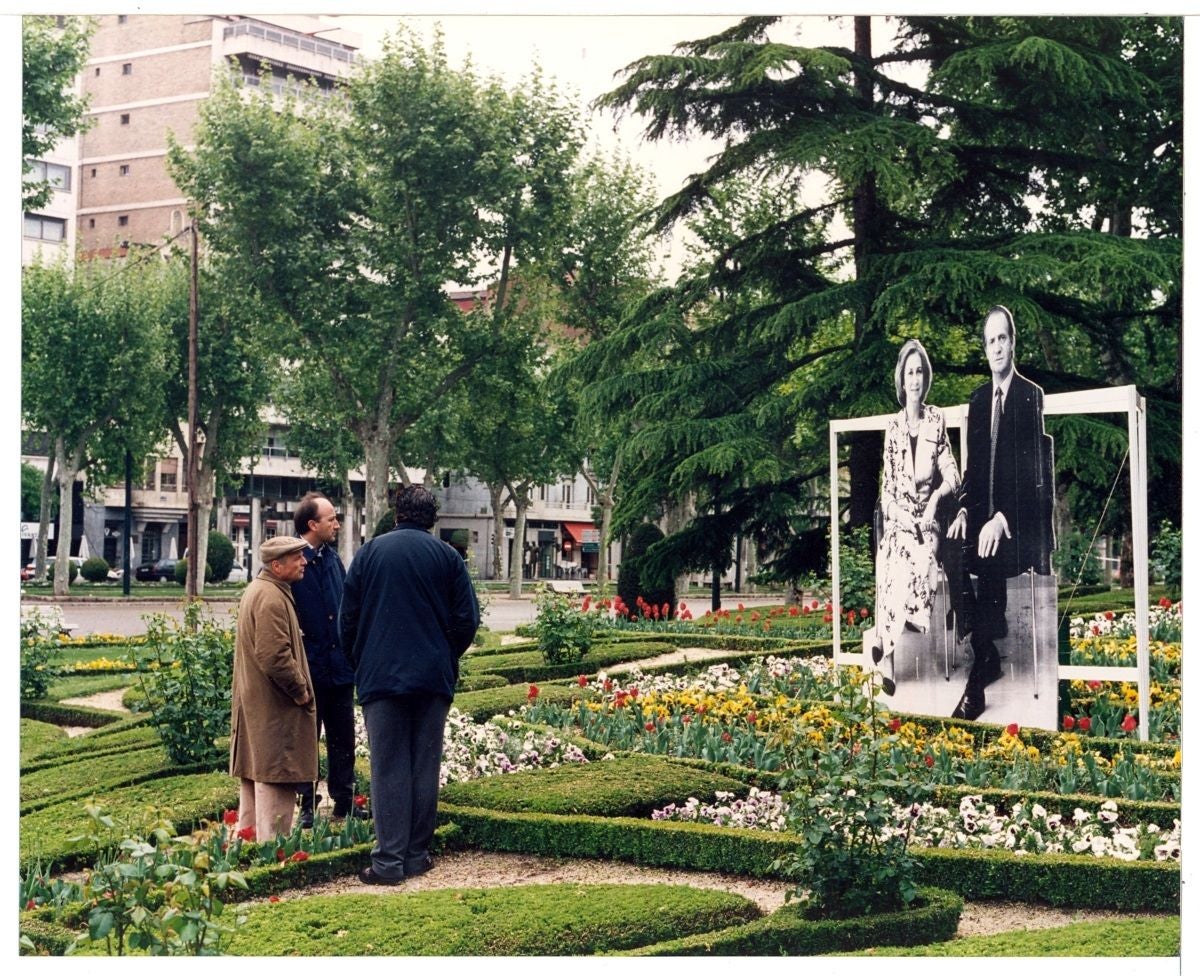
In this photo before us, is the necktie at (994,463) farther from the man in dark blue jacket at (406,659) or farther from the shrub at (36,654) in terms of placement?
the shrub at (36,654)

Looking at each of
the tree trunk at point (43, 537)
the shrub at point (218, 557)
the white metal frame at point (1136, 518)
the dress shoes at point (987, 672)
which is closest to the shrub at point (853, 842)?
the white metal frame at point (1136, 518)

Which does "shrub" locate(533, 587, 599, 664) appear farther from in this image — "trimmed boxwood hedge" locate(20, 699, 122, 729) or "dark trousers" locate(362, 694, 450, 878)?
"dark trousers" locate(362, 694, 450, 878)

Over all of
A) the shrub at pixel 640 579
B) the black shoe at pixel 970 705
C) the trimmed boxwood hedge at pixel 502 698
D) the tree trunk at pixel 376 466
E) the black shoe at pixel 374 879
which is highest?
the tree trunk at pixel 376 466

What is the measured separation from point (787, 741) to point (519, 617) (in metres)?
20.8

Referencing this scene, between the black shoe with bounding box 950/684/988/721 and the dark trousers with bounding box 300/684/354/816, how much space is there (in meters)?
4.12

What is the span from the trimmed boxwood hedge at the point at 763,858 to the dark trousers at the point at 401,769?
0.63 meters

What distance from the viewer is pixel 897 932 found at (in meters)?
4.92

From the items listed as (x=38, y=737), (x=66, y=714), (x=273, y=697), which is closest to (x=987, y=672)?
(x=273, y=697)

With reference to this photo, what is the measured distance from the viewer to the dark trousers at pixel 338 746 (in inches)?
271

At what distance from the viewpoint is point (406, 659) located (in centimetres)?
580

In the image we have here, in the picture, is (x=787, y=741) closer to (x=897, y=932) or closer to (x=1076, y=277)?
(x=897, y=932)

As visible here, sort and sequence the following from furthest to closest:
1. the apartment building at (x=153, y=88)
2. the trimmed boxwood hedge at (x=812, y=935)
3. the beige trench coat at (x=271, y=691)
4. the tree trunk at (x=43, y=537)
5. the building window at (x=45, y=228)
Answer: the apartment building at (x=153, y=88) < the building window at (x=45, y=228) < the tree trunk at (x=43, y=537) < the beige trench coat at (x=271, y=691) < the trimmed boxwood hedge at (x=812, y=935)

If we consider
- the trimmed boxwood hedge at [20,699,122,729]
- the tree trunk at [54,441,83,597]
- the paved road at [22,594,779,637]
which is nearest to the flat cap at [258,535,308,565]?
the trimmed boxwood hedge at [20,699,122,729]
